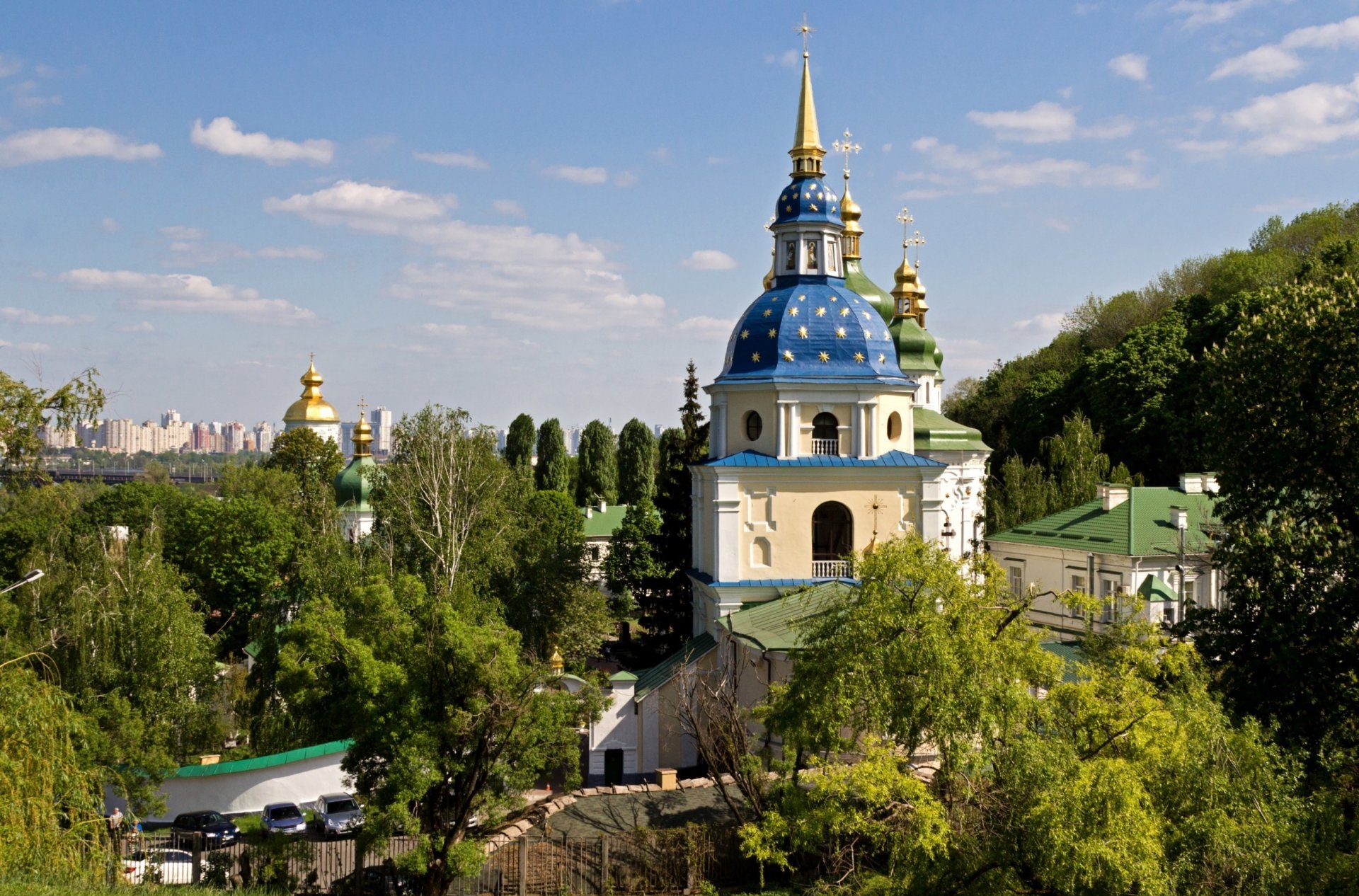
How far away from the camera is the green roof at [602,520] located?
57.7m

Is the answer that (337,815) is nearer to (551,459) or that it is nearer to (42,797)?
(42,797)

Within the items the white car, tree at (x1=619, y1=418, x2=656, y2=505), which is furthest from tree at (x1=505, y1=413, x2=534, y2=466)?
the white car

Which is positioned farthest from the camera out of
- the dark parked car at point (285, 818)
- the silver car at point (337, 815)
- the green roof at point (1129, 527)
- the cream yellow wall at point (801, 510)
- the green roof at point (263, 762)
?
the green roof at point (1129, 527)

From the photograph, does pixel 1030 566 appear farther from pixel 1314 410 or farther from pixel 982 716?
pixel 982 716

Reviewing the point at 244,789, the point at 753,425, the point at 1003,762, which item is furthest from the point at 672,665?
the point at 1003,762

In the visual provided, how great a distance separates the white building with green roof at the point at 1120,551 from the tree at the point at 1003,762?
600 inches

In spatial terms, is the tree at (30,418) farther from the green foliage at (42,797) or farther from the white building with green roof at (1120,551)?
the white building with green roof at (1120,551)

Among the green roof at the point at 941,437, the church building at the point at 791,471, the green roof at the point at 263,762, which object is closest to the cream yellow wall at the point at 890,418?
the church building at the point at 791,471

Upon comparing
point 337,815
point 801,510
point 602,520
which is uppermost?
point 801,510

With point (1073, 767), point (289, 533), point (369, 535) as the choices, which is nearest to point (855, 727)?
point (1073, 767)

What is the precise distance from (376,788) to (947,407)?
65910 millimetres

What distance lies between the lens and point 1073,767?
13.3 m

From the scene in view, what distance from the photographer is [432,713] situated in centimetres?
1756

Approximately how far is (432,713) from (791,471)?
1237 centimetres
